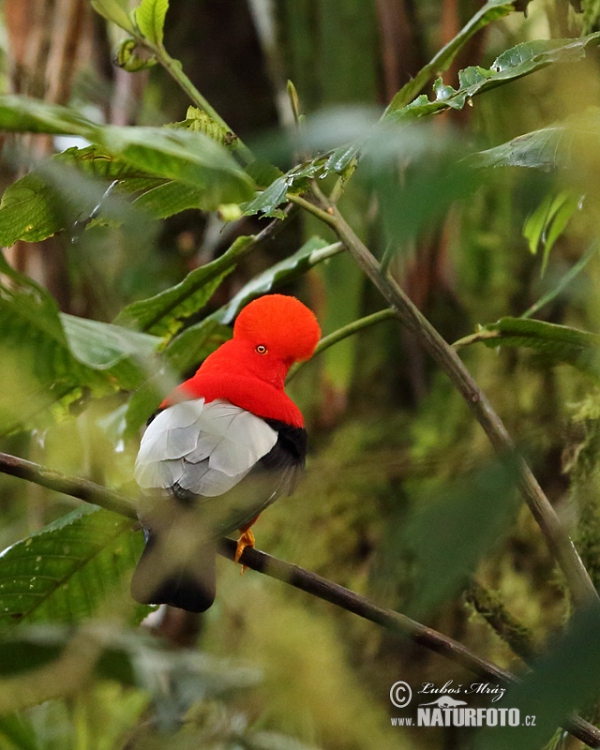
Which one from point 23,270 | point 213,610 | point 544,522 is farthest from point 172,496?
point 213,610

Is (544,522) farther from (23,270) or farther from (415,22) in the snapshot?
(23,270)

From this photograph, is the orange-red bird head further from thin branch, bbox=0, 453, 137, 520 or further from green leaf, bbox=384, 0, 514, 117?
thin branch, bbox=0, 453, 137, 520

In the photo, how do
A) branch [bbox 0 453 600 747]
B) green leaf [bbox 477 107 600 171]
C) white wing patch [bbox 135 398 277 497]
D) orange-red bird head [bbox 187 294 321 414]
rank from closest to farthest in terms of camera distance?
green leaf [bbox 477 107 600 171] → branch [bbox 0 453 600 747] → white wing patch [bbox 135 398 277 497] → orange-red bird head [bbox 187 294 321 414]

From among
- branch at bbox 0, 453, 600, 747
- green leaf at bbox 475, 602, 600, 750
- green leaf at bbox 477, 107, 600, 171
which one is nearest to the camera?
green leaf at bbox 475, 602, 600, 750

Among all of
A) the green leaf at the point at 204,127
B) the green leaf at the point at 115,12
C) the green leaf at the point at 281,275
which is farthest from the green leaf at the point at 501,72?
the green leaf at the point at 115,12

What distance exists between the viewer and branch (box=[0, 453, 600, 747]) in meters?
0.78

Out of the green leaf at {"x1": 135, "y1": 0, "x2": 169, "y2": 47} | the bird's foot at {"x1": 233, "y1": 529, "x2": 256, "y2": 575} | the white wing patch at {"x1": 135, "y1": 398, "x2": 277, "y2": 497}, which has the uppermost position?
the green leaf at {"x1": 135, "y1": 0, "x2": 169, "y2": 47}

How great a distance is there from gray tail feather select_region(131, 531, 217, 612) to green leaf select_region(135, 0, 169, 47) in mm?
676

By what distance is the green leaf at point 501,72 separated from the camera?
0.72 m

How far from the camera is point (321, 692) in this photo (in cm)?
57

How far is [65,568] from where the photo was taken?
109cm

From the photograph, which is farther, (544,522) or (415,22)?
(415,22)

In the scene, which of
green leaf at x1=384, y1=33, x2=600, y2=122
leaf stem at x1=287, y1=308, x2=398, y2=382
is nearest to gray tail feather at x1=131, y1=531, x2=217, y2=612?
leaf stem at x1=287, y1=308, x2=398, y2=382

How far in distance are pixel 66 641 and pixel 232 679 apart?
30 centimetres
